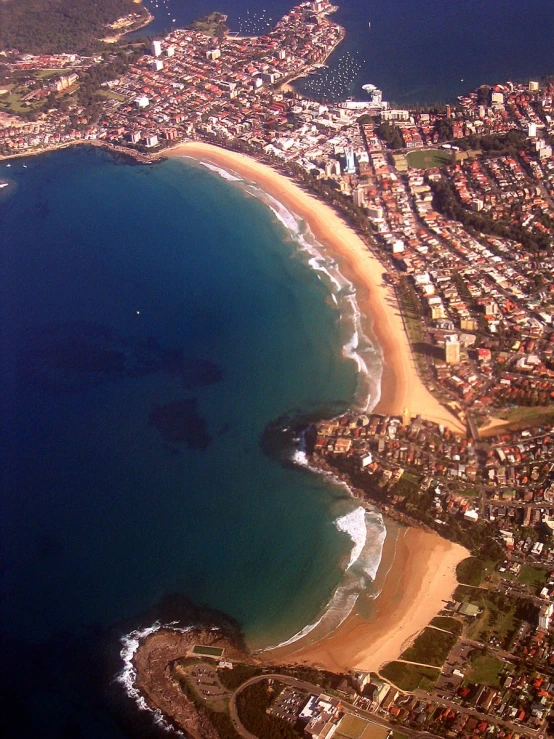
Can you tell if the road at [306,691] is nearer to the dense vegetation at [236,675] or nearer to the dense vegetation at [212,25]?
the dense vegetation at [236,675]

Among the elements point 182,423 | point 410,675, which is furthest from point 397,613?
point 182,423

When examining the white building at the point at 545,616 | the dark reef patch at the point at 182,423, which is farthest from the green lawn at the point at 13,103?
the white building at the point at 545,616

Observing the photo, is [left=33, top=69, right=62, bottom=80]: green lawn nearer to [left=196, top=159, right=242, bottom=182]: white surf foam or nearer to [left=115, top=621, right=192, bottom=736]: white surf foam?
[left=196, top=159, right=242, bottom=182]: white surf foam

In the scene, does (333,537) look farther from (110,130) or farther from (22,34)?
(22,34)

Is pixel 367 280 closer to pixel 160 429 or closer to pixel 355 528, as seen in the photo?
pixel 160 429

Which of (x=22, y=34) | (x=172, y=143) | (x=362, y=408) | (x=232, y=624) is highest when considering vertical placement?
(x=22, y=34)

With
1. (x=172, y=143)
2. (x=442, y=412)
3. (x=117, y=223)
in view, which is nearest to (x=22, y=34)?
(x=172, y=143)

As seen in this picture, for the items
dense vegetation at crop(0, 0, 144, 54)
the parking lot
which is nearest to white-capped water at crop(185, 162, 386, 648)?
the parking lot
